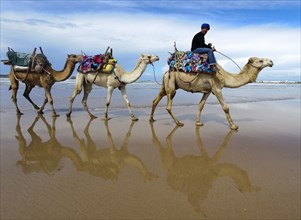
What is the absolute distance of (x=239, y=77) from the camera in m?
7.86

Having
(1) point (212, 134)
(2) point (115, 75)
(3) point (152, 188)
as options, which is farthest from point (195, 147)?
(2) point (115, 75)

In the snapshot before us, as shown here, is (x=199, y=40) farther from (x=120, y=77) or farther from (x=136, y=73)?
(x=120, y=77)

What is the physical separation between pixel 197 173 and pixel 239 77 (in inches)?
187

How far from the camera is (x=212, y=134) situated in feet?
21.6

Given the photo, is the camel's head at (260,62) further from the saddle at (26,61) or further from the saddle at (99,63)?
the saddle at (26,61)

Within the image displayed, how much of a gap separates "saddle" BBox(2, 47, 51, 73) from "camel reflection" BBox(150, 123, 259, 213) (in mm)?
6349

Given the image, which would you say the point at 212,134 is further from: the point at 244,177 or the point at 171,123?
the point at 244,177

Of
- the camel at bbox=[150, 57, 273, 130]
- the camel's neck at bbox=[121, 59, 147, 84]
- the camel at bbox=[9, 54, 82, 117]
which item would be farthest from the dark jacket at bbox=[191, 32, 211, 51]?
the camel at bbox=[9, 54, 82, 117]

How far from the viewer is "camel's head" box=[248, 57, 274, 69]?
7.58m

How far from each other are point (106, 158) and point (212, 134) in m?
2.95

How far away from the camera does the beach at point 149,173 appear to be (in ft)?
9.21

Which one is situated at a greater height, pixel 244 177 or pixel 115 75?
pixel 115 75

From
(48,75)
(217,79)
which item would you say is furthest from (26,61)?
(217,79)

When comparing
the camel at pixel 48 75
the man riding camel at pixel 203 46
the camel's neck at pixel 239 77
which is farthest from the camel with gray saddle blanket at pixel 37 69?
the camel's neck at pixel 239 77
